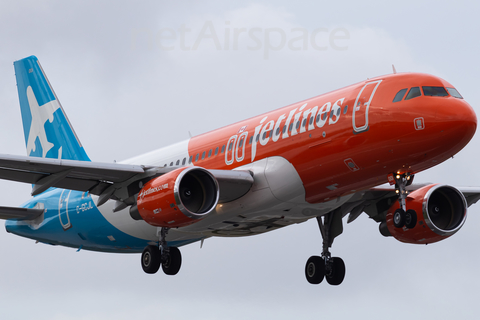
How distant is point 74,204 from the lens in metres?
30.3

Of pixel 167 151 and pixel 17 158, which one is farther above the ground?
pixel 167 151

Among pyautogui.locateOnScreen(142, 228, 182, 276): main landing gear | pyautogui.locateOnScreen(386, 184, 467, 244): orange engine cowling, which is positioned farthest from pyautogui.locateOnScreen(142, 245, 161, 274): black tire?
pyautogui.locateOnScreen(386, 184, 467, 244): orange engine cowling

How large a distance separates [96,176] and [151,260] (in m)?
4.10

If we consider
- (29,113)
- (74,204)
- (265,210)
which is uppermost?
(29,113)

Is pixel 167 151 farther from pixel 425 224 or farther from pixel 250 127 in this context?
pixel 425 224

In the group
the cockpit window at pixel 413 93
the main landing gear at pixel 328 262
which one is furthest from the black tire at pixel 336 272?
the cockpit window at pixel 413 93

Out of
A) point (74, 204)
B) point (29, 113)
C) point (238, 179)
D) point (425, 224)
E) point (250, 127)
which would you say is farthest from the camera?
point (29, 113)

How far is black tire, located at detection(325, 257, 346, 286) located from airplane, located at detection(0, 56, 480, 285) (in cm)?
4

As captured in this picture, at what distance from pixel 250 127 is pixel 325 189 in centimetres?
342

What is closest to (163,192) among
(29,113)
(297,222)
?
(297,222)

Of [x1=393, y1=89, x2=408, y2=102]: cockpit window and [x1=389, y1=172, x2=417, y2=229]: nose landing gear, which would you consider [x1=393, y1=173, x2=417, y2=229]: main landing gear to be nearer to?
[x1=389, y1=172, x2=417, y2=229]: nose landing gear

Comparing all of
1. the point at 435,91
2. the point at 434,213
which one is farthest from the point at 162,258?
the point at 435,91

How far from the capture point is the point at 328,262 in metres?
28.9

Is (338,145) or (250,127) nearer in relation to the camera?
(338,145)
